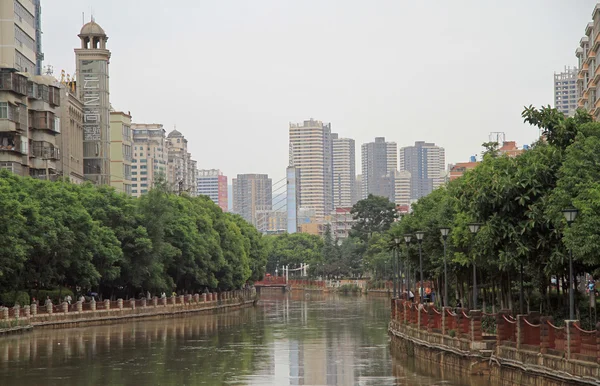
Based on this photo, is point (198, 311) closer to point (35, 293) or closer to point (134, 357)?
point (35, 293)

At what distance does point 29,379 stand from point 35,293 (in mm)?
35982

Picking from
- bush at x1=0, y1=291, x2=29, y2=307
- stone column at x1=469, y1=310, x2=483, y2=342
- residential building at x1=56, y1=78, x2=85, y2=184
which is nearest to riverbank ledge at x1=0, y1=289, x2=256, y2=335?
bush at x1=0, y1=291, x2=29, y2=307

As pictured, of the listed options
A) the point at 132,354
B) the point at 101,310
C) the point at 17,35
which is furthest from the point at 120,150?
the point at 132,354

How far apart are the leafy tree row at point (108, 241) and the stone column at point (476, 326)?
3356 cm

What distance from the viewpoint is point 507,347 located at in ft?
120

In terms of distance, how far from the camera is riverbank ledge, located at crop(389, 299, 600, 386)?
30.3 metres

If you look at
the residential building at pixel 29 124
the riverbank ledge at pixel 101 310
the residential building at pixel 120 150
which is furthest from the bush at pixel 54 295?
the residential building at pixel 120 150

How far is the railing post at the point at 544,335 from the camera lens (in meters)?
32.8

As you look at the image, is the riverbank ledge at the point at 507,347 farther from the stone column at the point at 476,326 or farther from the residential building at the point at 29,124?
the residential building at the point at 29,124

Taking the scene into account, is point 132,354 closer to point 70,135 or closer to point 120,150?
point 70,135

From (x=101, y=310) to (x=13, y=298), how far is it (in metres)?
11.3

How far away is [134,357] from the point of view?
5200cm

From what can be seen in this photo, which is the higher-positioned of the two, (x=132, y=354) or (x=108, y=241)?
(x=108, y=241)

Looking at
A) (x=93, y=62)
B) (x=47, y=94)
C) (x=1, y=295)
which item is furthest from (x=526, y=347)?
(x=93, y=62)
